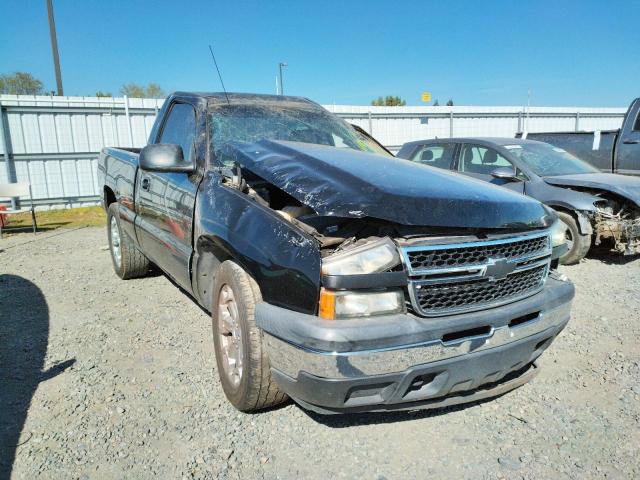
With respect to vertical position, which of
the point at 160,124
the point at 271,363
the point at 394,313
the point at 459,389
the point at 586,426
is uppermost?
the point at 160,124

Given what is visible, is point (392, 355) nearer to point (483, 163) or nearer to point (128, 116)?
point (483, 163)

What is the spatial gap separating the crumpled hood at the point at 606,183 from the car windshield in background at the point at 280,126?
3194 mm

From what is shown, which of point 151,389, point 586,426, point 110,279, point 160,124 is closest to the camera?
point 586,426

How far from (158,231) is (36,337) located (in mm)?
1317

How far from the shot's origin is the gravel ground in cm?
227

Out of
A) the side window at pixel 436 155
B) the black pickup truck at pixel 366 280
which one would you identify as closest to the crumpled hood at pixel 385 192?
the black pickup truck at pixel 366 280

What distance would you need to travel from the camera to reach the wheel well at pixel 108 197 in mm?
5438

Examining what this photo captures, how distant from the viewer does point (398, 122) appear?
14.3 m

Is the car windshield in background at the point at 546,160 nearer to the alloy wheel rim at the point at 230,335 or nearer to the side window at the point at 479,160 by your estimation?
the side window at the point at 479,160

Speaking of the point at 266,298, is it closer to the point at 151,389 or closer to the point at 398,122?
the point at 151,389

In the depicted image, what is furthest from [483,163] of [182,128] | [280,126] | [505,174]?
[182,128]

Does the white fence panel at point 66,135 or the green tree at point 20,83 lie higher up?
the green tree at point 20,83

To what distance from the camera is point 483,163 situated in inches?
266

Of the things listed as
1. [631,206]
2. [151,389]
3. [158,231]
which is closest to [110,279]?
[158,231]
